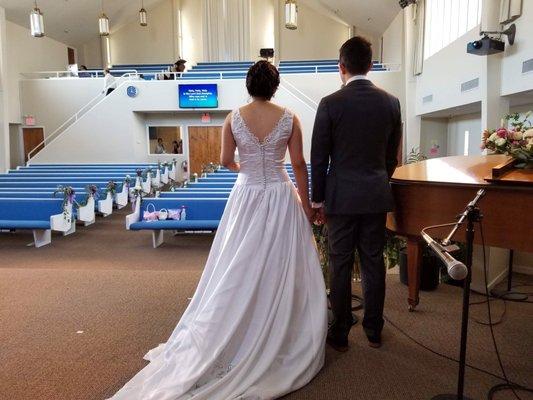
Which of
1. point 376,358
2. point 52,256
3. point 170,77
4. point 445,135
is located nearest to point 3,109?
point 170,77

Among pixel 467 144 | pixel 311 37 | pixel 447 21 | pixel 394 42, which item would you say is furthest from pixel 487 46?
pixel 311 37

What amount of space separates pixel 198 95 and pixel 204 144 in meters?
1.80

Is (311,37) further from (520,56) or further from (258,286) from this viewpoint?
(258,286)

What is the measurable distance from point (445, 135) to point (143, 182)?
26.9 ft

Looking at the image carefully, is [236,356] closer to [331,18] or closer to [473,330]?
[473,330]

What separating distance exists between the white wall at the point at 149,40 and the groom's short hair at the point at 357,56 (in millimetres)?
17906

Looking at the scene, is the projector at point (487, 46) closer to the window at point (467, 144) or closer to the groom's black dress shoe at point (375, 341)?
the window at point (467, 144)

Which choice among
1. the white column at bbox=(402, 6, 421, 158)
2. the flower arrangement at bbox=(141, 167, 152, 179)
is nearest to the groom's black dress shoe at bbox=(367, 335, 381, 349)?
the flower arrangement at bbox=(141, 167, 152, 179)

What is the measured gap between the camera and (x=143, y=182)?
9.88 m

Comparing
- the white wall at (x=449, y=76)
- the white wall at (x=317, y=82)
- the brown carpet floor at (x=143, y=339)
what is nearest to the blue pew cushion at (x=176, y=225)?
the brown carpet floor at (x=143, y=339)

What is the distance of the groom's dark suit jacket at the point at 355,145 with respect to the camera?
2221 mm

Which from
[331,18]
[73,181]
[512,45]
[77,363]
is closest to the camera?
[77,363]

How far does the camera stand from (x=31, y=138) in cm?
1442

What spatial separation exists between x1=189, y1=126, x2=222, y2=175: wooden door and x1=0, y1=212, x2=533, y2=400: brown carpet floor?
1061cm
